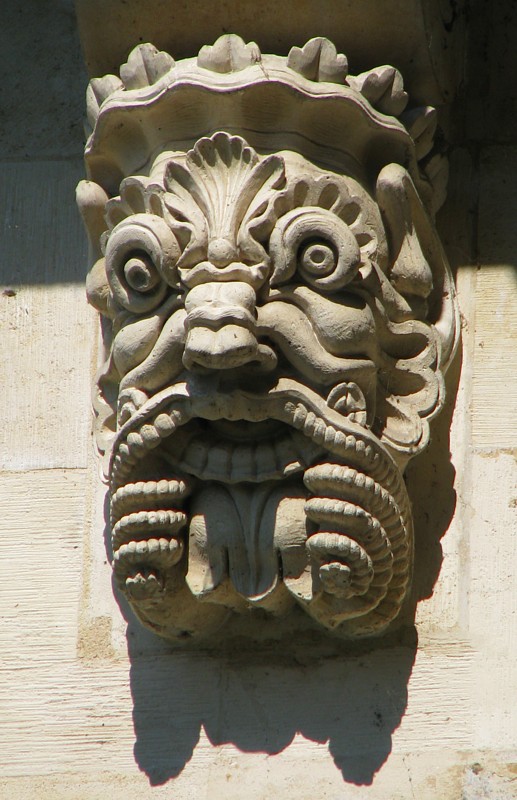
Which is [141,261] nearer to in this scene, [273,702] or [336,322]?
[336,322]

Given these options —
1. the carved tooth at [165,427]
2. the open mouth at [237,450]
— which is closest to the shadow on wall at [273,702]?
the open mouth at [237,450]

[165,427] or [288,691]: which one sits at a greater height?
[165,427]

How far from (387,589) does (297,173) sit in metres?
0.82

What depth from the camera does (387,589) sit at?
377 centimetres

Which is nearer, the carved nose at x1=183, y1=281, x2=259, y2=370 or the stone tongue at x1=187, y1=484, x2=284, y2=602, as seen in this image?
the carved nose at x1=183, y1=281, x2=259, y2=370

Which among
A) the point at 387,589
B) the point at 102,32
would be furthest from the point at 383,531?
the point at 102,32

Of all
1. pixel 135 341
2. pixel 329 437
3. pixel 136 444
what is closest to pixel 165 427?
pixel 136 444

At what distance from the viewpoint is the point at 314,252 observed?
3.70m

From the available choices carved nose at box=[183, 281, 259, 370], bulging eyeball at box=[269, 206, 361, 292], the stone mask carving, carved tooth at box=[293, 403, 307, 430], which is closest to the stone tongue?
the stone mask carving

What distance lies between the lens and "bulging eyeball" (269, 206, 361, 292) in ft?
12.1

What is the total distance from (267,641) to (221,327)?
0.69 m

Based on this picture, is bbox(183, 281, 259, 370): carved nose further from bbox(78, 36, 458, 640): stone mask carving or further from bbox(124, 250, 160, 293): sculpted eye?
bbox(124, 250, 160, 293): sculpted eye

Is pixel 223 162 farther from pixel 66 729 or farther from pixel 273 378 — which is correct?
pixel 66 729

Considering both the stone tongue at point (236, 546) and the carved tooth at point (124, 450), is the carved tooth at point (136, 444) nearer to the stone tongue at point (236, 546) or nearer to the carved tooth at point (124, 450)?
the carved tooth at point (124, 450)
